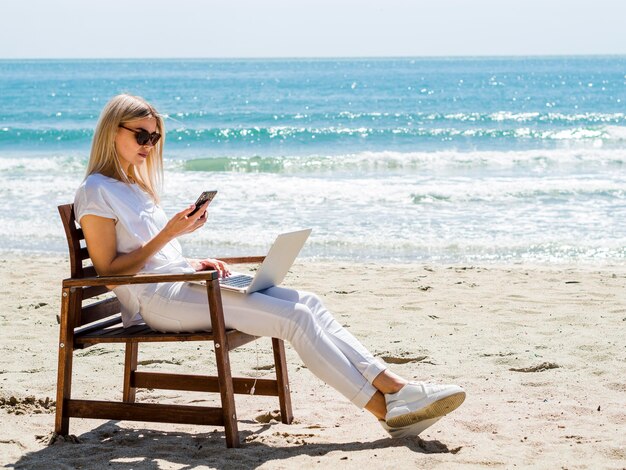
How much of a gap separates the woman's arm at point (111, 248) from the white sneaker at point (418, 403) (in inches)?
38.4

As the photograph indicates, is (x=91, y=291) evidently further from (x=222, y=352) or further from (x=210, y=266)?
(x=222, y=352)

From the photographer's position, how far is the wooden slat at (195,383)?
396cm

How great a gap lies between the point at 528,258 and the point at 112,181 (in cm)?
557

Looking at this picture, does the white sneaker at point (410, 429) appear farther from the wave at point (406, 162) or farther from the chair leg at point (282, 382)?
the wave at point (406, 162)

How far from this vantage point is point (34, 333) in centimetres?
562

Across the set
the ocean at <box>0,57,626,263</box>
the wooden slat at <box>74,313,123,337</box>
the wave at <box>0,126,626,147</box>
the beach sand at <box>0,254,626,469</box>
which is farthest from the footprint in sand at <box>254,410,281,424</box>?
the wave at <box>0,126,626,147</box>

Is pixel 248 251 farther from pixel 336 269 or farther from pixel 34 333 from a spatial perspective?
pixel 34 333

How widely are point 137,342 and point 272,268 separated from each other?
24.3 inches

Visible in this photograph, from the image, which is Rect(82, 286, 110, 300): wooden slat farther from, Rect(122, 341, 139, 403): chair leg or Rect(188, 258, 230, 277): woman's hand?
Rect(188, 258, 230, 277): woman's hand

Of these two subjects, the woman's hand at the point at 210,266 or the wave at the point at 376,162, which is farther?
the wave at the point at 376,162

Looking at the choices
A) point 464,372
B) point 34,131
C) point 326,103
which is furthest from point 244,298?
point 326,103

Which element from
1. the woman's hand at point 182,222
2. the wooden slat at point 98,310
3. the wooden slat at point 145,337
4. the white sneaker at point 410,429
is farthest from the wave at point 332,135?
the white sneaker at point 410,429

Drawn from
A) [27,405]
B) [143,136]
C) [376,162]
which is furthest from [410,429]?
[376,162]

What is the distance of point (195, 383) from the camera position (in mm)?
3982
